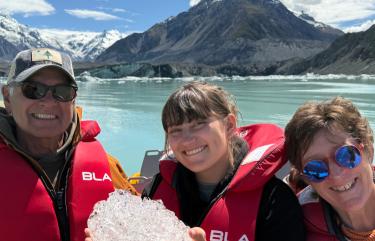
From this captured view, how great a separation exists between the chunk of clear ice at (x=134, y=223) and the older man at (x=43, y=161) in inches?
20.7

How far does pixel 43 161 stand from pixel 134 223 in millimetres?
762

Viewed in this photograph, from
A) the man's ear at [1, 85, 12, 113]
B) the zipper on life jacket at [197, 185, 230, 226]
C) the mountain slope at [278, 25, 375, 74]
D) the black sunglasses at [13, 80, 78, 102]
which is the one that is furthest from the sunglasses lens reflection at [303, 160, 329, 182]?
the mountain slope at [278, 25, 375, 74]

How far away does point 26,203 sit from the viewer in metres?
1.62

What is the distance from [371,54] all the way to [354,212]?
54912mm

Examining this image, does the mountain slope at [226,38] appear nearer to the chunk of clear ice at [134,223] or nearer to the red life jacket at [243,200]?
the red life jacket at [243,200]

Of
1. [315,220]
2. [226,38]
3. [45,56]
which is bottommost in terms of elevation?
[315,220]

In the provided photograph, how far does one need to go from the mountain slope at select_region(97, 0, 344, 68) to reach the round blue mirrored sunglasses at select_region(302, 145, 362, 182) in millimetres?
102215

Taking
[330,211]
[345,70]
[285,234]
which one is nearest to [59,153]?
[285,234]

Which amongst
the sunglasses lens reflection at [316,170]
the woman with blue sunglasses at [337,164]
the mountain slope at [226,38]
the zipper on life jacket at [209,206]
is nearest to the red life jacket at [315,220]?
the woman with blue sunglasses at [337,164]

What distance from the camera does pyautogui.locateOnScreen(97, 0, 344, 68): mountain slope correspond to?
113250 mm

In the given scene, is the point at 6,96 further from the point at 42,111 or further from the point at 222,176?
Result: the point at 222,176

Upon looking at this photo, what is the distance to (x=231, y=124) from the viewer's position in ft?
5.17

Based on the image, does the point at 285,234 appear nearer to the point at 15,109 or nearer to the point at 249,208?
the point at 249,208

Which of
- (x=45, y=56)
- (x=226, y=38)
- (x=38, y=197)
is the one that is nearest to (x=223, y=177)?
(x=38, y=197)
